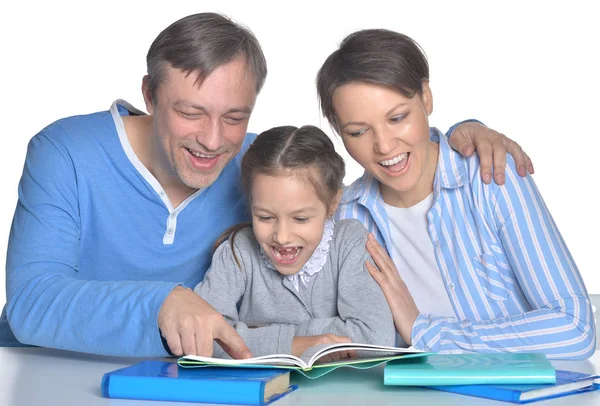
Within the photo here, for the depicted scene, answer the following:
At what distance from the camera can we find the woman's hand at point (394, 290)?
2.34m

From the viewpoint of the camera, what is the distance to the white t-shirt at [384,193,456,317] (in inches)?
101

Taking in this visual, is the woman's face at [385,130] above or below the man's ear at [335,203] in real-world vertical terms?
above

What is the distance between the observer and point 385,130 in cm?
244

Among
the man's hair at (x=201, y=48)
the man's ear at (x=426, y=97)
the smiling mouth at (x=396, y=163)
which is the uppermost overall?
the man's hair at (x=201, y=48)

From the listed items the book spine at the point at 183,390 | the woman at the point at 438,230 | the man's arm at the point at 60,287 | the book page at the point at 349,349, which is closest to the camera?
the book spine at the point at 183,390

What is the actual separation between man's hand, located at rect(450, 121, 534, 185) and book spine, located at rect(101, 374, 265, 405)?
3.30 feet

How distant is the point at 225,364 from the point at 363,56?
1028mm

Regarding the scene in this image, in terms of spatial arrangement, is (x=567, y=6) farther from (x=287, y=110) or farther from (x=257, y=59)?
(x=257, y=59)

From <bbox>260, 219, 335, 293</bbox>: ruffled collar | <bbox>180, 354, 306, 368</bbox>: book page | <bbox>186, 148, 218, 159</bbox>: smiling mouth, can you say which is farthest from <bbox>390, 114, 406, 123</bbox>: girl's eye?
<bbox>180, 354, 306, 368</bbox>: book page

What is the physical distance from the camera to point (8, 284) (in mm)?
2355

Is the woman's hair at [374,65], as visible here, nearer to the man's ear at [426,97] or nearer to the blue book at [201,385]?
the man's ear at [426,97]

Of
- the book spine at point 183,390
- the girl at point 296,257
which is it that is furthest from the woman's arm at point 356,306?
the book spine at point 183,390

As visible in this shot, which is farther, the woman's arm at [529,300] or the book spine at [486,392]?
the woman's arm at [529,300]

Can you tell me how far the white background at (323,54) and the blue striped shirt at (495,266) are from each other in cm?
214
